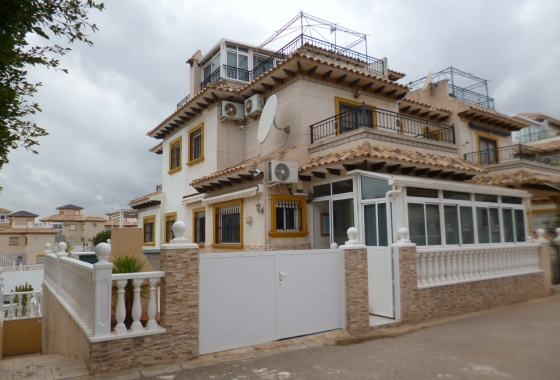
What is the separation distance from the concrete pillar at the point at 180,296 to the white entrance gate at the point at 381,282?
16.2ft

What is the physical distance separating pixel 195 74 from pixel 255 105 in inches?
258

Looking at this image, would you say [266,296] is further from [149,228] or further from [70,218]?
[70,218]

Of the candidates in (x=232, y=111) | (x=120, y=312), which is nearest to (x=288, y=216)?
(x=232, y=111)

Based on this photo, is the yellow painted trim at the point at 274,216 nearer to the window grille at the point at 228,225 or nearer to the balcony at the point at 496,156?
the window grille at the point at 228,225

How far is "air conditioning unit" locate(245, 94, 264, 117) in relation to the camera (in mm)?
14531

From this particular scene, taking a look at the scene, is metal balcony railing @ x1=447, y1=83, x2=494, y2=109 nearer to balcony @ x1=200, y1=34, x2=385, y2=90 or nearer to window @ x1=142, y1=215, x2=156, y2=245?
balcony @ x1=200, y1=34, x2=385, y2=90

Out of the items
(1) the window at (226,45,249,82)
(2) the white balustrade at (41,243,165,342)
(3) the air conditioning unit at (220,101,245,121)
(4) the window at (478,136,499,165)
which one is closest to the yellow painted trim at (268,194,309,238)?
(3) the air conditioning unit at (220,101,245,121)

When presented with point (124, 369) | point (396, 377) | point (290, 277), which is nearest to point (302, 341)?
point (290, 277)

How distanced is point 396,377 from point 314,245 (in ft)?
22.2

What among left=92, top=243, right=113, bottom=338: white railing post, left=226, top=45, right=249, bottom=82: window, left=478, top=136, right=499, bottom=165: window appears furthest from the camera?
left=478, top=136, right=499, bottom=165: window

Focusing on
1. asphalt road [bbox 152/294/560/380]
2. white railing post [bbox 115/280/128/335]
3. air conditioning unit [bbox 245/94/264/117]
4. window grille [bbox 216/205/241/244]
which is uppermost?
air conditioning unit [bbox 245/94/264/117]

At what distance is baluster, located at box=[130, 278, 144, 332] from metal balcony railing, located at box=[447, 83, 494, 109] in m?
19.9

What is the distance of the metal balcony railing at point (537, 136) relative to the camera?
33.3m

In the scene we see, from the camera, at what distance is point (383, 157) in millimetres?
10227
